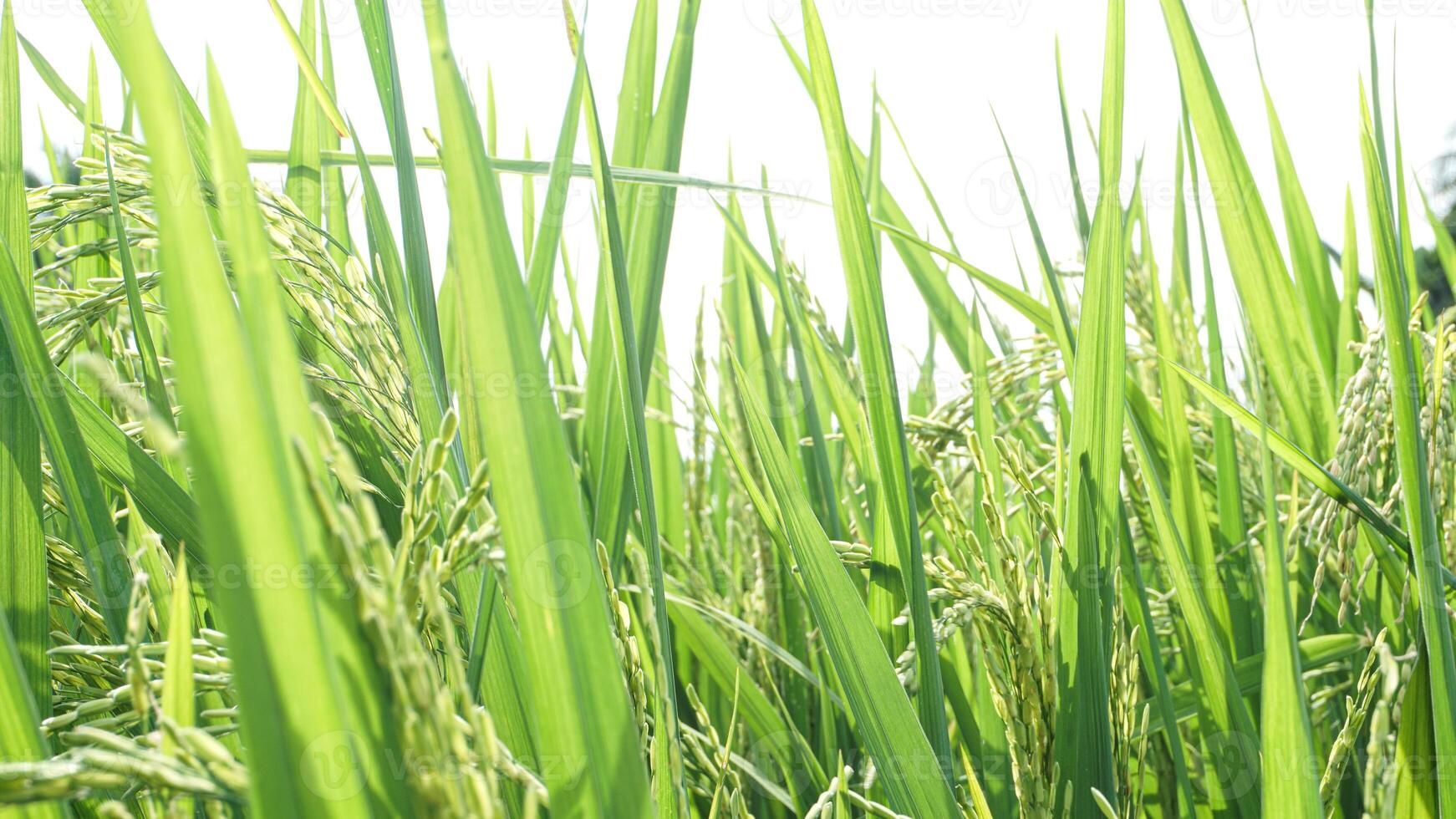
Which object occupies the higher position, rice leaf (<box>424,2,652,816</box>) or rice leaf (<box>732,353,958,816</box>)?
rice leaf (<box>424,2,652,816</box>)

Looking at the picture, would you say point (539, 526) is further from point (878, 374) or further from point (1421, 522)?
point (1421, 522)

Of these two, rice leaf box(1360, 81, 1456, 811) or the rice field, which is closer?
the rice field

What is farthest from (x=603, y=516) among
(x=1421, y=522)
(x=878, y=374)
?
(x=1421, y=522)

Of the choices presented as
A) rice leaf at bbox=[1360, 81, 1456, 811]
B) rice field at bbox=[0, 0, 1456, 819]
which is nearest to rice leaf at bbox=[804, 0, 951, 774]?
rice field at bbox=[0, 0, 1456, 819]

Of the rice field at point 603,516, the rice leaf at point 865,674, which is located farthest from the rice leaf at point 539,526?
the rice leaf at point 865,674

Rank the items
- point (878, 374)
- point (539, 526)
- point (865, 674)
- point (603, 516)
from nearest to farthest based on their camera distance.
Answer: point (539, 526)
point (865, 674)
point (878, 374)
point (603, 516)

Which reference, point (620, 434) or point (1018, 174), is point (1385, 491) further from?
point (620, 434)

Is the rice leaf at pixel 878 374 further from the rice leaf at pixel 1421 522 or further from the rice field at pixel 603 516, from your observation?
the rice leaf at pixel 1421 522

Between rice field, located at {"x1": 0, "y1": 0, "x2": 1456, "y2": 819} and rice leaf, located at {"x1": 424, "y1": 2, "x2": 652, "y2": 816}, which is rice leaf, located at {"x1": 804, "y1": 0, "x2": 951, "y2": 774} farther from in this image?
rice leaf, located at {"x1": 424, "y1": 2, "x2": 652, "y2": 816}

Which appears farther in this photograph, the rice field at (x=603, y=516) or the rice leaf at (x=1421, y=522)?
the rice leaf at (x=1421, y=522)

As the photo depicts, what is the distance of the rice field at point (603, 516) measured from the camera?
308mm

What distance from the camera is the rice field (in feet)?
1.01

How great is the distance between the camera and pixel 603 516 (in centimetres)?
84

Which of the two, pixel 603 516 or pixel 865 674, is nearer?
pixel 865 674
